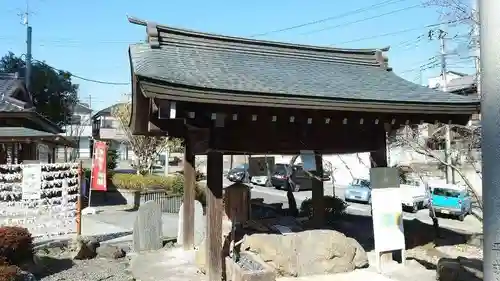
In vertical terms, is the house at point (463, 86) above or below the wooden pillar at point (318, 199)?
above

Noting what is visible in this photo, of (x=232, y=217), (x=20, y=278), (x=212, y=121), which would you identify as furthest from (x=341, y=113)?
(x=20, y=278)

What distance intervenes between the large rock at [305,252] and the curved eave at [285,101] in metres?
2.64

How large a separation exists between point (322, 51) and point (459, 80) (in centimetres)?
2774

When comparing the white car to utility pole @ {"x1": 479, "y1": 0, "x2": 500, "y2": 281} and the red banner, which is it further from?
utility pole @ {"x1": 479, "y1": 0, "x2": 500, "y2": 281}

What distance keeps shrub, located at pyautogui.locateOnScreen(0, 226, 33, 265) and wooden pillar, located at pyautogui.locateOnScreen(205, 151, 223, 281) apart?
14.7ft

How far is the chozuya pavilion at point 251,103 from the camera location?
22.3 ft

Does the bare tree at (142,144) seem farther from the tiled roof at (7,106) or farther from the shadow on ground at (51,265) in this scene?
the shadow on ground at (51,265)

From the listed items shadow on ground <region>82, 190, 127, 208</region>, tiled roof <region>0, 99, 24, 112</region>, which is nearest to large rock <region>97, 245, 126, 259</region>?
shadow on ground <region>82, 190, 127, 208</region>

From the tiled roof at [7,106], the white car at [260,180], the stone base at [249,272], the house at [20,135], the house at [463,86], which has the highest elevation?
the house at [463,86]

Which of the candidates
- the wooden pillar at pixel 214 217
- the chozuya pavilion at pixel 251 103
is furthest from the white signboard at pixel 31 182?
the wooden pillar at pixel 214 217

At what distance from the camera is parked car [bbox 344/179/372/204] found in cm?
2444

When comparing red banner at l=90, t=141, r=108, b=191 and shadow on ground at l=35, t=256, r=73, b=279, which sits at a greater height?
red banner at l=90, t=141, r=108, b=191

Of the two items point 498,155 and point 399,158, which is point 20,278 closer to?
point 498,155

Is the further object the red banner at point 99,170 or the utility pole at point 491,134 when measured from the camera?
the red banner at point 99,170
